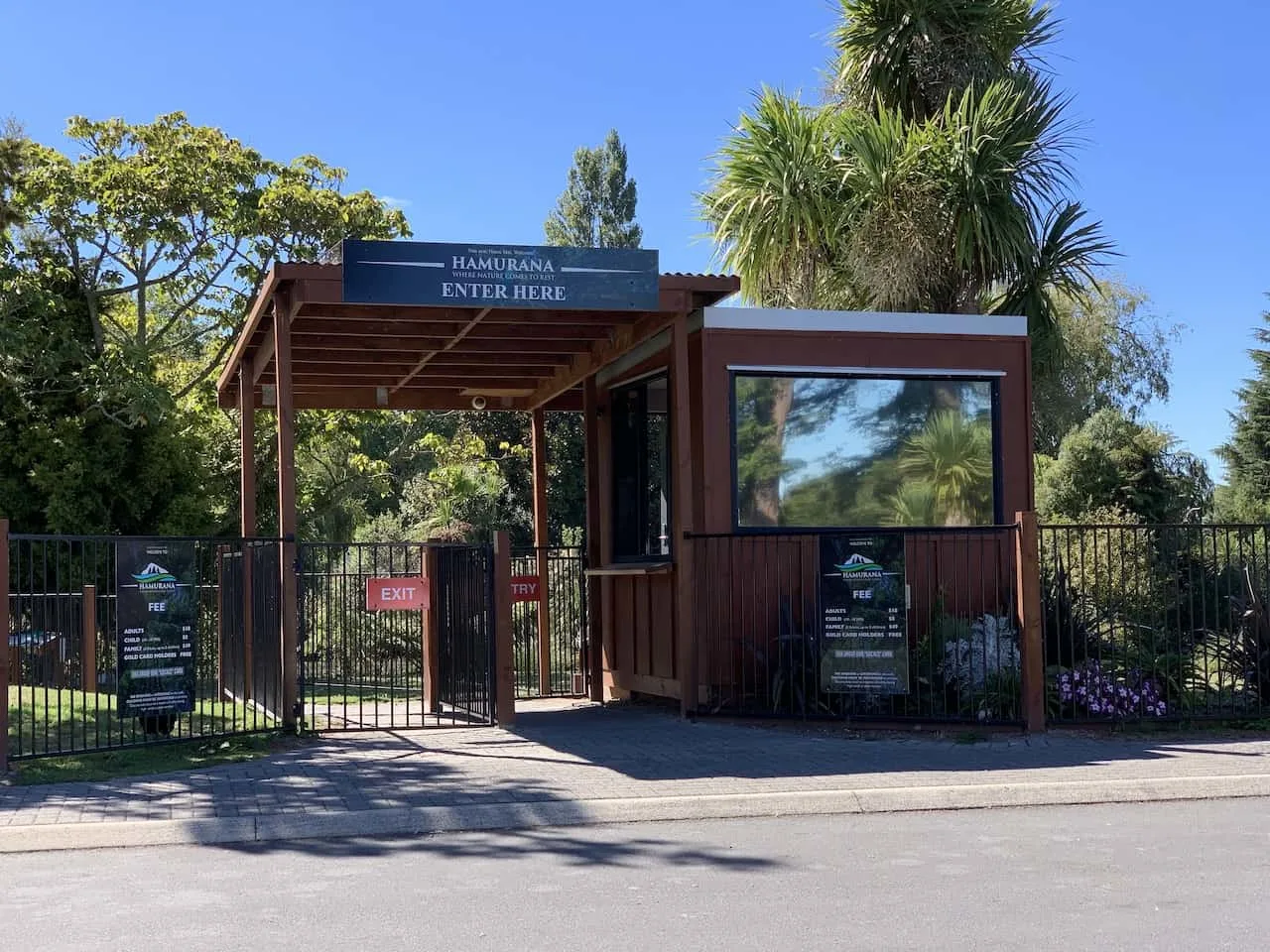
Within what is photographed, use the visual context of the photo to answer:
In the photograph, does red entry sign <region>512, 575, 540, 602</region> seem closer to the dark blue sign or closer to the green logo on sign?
the dark blue sign

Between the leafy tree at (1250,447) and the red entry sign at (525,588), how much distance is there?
3101cm

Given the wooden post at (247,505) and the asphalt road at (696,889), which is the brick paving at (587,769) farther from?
the wooden post at (247,505)

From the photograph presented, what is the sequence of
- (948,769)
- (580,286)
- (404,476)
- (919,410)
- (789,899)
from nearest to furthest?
1. (789,899)
2. (948,769)
3. (580,286)
4. (919,410)
5. (404,476)

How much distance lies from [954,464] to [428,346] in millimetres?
5445

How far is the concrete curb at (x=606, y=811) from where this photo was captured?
7.69 m

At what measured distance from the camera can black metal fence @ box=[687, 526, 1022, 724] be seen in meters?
11.1

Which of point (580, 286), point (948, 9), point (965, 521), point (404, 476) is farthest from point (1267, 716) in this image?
point (404, 476)

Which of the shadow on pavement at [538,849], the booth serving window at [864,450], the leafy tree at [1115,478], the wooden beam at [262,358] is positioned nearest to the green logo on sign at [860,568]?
the booth serving window at [864,450]

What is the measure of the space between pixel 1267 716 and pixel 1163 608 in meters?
1.26

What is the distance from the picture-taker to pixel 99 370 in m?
21.9

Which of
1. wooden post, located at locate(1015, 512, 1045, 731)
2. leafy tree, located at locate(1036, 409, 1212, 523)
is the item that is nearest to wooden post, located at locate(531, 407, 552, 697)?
wooden post, located at locate(1015, 512, 1045, 731)

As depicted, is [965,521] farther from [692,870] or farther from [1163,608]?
[692,870]

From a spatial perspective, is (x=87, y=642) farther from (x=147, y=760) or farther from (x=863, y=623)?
(x=863, y=623)

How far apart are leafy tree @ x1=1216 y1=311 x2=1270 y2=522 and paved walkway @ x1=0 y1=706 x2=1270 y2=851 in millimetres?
32613
